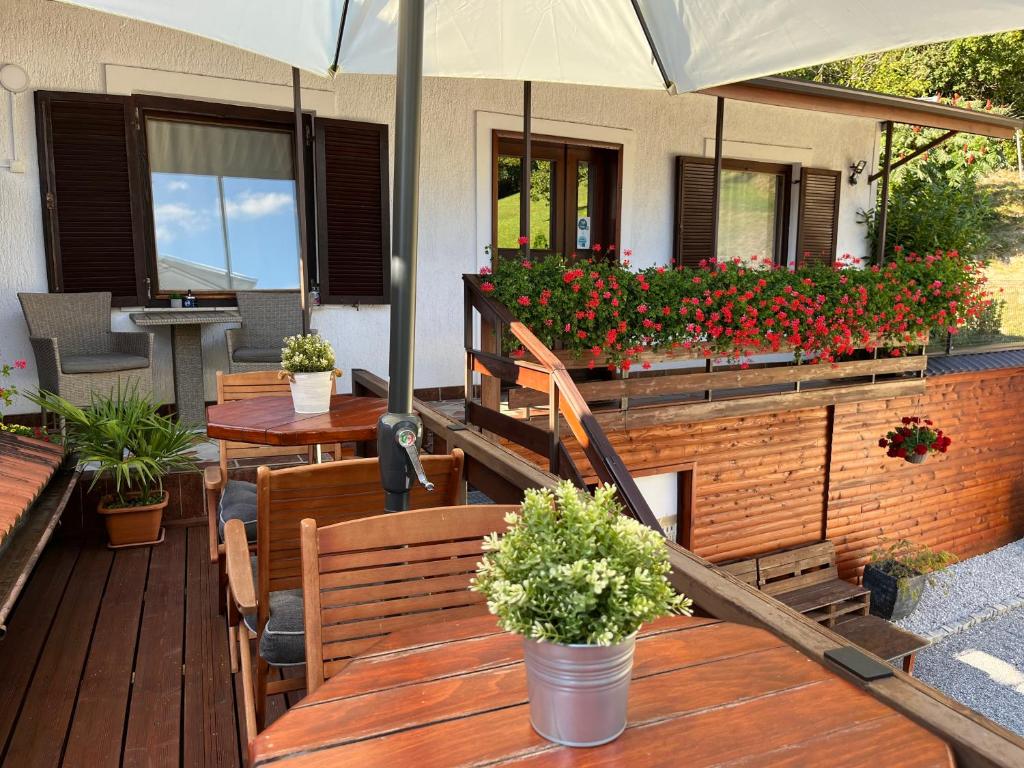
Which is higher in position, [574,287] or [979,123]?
[979,123]

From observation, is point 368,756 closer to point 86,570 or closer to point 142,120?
point 86,570

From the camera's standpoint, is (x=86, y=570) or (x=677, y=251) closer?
(x=86, y=570)

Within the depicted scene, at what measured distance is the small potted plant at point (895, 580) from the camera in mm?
6820

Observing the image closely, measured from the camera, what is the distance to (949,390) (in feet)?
25.9

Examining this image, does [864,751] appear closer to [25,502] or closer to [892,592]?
[25,502]

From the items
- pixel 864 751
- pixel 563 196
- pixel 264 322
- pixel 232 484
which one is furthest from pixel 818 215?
pixel 864 751

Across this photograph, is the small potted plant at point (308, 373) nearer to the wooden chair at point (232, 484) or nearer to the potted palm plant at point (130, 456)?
the wooden chair at point (232, 484)

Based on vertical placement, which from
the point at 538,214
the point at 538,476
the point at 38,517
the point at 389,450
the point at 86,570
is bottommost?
the point at 86,570

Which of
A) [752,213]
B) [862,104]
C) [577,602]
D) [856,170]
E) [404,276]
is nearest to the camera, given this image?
[577,602]

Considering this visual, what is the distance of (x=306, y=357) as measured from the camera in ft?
9.20

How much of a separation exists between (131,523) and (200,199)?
293cm

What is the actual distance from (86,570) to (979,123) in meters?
8.74

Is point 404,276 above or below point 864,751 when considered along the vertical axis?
above

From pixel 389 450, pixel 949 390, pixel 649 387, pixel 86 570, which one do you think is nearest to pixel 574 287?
pixel 649 387
